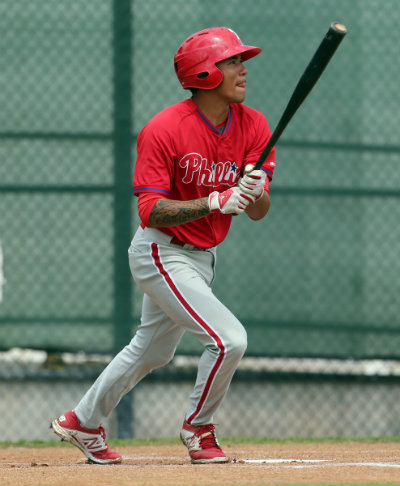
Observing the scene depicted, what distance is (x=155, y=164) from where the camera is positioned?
4.32 metres

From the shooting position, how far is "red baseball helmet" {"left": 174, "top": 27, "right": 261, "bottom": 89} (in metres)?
4.45

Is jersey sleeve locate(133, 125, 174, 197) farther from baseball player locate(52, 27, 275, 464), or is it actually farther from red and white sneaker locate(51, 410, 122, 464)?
red and white sneaker locate(51, 410, 122, 464)

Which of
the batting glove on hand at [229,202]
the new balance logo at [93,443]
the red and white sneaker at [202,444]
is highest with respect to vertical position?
the batting glove on hand at [229,202]

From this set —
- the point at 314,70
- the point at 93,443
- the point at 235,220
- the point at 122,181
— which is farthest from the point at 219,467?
the point at 122,181

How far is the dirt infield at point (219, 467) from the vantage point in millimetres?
3795

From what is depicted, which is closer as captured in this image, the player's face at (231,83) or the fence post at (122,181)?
the player's face at (231,83)

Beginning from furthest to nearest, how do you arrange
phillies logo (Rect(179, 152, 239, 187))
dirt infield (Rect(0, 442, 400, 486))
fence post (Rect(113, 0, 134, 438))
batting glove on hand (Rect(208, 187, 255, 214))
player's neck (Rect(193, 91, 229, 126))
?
fence post (Rect(113, 0, 134, 438)) → player's neck (Rect(193, 91, 229, 126)) → phillies logo (Rect(179, 152, 239, 187)) → batting glove on hand (Rect(208, 187, 255, 214)) → dirt infield (Rect(0, 442, 400, 486))

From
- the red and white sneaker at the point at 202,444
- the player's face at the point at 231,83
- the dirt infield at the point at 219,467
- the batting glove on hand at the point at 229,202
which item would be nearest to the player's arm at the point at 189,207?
the batting glove on hand at the point at 229,202

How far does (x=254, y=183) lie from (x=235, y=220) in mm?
2338

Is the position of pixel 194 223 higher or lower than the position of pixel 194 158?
lower

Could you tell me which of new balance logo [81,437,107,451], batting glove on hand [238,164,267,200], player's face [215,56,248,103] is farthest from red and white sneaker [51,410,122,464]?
player's face [215,56,248,103]

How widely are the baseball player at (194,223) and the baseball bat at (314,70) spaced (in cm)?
17

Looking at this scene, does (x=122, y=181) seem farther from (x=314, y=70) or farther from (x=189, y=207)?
(x=314, y=70)

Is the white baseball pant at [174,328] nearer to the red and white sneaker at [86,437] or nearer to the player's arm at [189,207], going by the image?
the red and white sneaker at [86,437]
